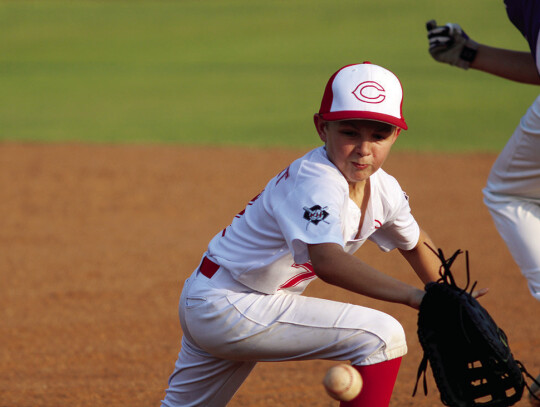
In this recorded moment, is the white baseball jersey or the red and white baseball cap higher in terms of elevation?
the red and white baseball cap

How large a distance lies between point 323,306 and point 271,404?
1655 mm

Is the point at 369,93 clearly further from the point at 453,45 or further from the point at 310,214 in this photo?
the point at 453,45

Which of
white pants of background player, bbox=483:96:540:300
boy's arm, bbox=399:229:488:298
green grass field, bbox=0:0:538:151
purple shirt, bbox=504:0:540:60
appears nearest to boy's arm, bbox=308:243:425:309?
boy's arm, bbox=399:229:488:298

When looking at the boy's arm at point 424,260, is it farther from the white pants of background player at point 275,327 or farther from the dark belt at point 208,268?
the dark belt at point 208,268

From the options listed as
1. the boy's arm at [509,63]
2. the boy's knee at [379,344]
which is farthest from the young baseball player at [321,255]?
the boy's arm at [509,63]

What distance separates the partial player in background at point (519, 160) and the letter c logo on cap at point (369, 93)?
1070 millimetres

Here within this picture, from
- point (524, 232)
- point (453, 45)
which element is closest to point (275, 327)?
point (524, 232)

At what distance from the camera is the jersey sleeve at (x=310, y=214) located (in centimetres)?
279

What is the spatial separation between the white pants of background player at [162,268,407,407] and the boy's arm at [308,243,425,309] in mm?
309

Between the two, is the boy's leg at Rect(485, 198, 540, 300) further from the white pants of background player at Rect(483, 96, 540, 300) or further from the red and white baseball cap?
the red and white baseball cap

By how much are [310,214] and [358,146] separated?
1.20ft

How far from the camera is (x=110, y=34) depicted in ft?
85.7

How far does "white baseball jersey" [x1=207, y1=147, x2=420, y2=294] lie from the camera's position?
2846 millimetres

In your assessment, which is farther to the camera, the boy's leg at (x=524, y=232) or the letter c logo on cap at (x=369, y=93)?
the boy's leg at (x=524, y=232)
